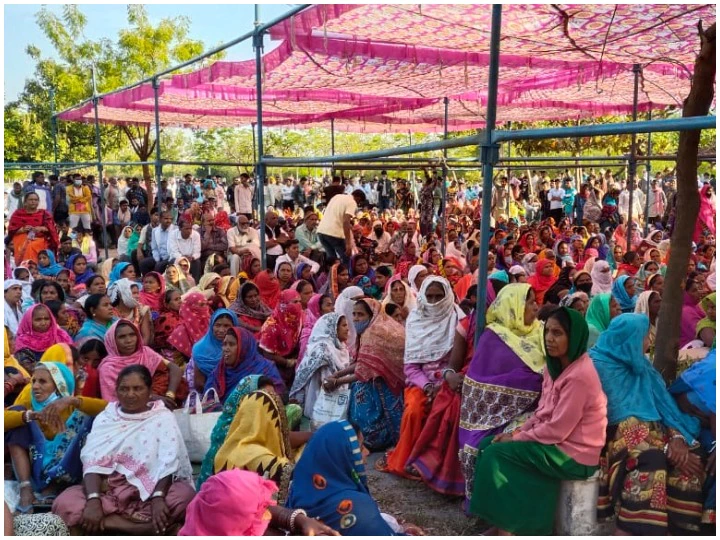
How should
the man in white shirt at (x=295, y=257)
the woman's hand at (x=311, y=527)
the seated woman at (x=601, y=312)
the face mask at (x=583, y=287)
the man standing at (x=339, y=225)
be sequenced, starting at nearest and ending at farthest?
1. the woman's hand at (x=311, y=527)
2. the seated woman at (x=601, y=312)
3. the face mask at (x=583, y=287)
4. the man standing at (x=339, y=225)
5. the man in white shirt at (x=295, y=257)

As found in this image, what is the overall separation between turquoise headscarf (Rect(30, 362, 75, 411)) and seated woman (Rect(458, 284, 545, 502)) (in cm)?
224

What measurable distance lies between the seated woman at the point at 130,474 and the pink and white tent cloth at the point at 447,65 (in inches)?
112

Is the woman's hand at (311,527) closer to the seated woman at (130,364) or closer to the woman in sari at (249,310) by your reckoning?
the seated woman at (130,364)

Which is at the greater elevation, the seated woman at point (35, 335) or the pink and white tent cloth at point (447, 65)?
the pink and white tent cloth at point (447, 65)

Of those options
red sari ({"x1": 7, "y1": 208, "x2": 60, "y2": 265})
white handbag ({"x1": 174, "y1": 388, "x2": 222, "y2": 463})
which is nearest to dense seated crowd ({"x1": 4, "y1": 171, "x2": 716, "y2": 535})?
white handbag ({"x1": 174, "y1": 388, "x2": 222, "y2": 463})

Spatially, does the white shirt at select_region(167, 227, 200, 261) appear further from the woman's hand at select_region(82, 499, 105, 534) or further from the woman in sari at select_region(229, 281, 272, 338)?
the woman's hand at select_region(82, 499, 105, 534)

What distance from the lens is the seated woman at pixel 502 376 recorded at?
3.66 meters

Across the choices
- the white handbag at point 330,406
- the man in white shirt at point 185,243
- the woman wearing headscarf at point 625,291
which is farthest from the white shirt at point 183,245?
the woman wearing headscarf at point 625,291

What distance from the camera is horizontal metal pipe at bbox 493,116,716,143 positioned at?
251cm

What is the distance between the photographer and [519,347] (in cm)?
371

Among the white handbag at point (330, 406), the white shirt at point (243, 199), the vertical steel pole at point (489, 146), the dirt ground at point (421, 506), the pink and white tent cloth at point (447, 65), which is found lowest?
the dirt ground at point (421, 506)

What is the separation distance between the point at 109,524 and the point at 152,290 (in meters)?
3.48

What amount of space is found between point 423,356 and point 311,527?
1864mm

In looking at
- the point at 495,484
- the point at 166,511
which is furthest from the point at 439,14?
the point at 166,511
